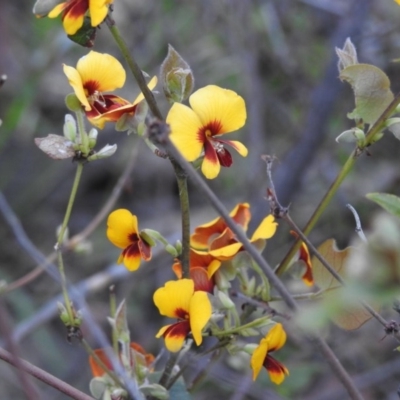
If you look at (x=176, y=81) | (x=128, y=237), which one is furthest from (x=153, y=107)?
(x=128, y=237)

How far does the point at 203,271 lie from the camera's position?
737mm

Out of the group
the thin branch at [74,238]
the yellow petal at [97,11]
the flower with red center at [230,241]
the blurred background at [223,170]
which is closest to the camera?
the yellow petal at [97,11]

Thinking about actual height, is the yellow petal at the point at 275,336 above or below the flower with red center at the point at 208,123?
below

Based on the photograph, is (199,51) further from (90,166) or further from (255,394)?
(255,394)

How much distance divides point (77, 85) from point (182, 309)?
237 mm

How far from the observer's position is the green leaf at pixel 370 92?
28.6 inches

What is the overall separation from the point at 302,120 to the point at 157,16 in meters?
0.80

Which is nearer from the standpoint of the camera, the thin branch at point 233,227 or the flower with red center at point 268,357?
the thin branch at point 233,227

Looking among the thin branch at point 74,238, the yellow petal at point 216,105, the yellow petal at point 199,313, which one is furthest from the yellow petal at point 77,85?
the thin branch at point 74,238

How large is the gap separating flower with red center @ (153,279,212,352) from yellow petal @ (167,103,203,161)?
123 millimetres

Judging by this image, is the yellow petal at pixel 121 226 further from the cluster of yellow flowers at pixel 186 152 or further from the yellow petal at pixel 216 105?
the yellow petal at pixel 216 105

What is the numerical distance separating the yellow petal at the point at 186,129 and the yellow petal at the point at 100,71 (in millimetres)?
104

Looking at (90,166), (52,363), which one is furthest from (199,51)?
(52,363)

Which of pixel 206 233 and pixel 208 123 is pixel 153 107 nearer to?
pixel 208 123
